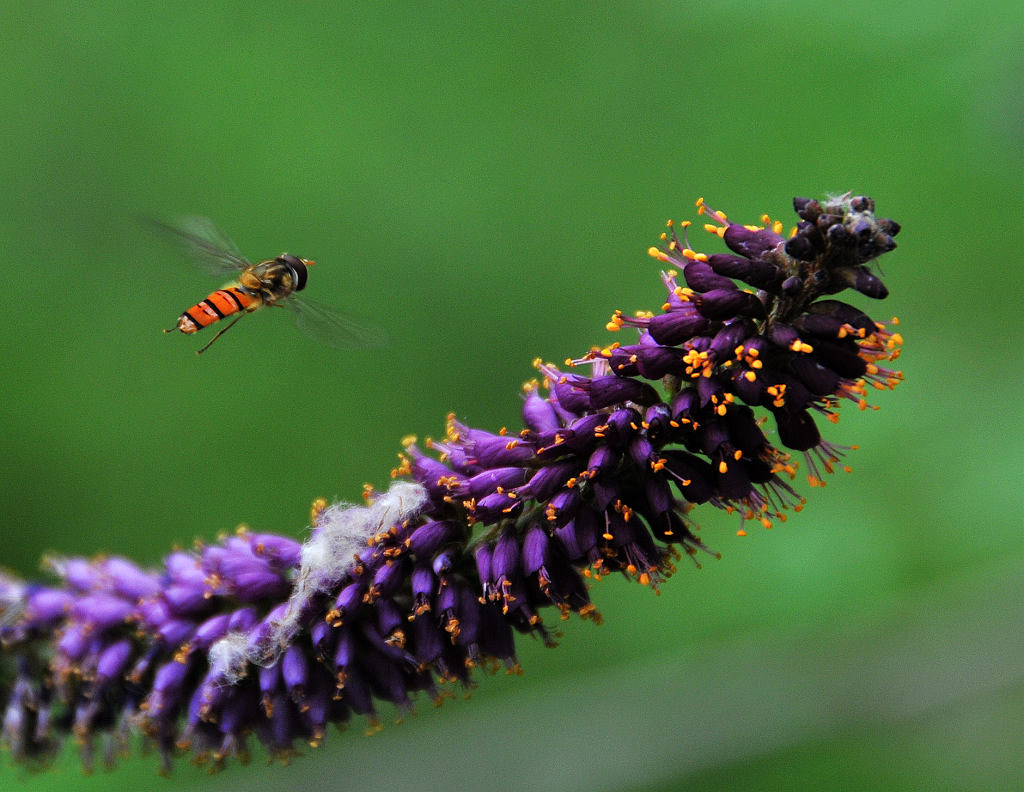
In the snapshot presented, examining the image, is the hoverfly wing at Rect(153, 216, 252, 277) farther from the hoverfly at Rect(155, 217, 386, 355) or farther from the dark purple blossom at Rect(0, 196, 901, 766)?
the dark purple blossom at Rect(0, 196, 901, 766)

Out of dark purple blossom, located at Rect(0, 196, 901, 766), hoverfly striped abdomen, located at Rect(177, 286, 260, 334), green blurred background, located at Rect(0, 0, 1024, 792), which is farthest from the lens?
green blurred background, located at Rect(0, 0, 1024, 792)

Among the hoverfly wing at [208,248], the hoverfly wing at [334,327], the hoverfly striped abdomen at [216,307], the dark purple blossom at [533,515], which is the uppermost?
the hoverfly wing at [208,248]

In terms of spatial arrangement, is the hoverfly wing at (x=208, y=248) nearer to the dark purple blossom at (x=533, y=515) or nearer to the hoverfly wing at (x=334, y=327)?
the hoverfly wing at (x=334, y=327)

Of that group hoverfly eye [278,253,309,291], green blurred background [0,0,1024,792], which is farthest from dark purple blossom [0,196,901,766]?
green blurred background [0,0,1024,792]

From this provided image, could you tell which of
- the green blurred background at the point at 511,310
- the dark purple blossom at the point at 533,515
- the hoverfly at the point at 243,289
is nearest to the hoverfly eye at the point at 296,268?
the hoverfly at the point at 243,289

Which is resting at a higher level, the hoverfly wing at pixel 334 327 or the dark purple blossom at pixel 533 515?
the hoverfly wing at pixel 334 327

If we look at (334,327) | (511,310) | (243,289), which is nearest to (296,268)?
(243,289)

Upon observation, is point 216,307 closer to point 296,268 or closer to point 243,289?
point 243,289

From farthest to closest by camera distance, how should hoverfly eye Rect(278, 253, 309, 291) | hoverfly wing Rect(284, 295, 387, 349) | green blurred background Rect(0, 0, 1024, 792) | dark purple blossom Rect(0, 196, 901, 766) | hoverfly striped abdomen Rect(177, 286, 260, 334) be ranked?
green blurred background Rect(0, 0, 1024, 792) → hoverfly eye Rect(278, 253, 309, 291) → hoverfly striped abdomen Rect(177, 286, 260, 334) → hoverfly wing Rect(284, 295, 387, 349) → dark purple blossom Rect(0, 196, 901, 766)

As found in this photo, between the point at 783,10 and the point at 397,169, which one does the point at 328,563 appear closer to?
the point at 783,10
